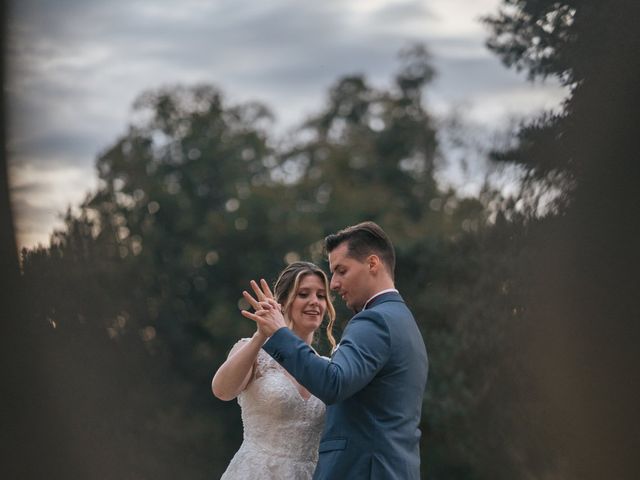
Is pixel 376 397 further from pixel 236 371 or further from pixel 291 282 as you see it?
pixel 291 282

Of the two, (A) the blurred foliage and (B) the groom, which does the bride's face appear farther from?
(A) the blurred foliage

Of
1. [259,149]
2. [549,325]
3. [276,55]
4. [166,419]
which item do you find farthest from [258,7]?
[549,325]

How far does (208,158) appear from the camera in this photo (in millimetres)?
21172

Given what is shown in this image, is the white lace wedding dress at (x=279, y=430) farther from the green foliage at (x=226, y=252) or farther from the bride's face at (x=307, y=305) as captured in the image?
the green foliage at (x=226, y=252)

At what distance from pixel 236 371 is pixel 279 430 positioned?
32cm

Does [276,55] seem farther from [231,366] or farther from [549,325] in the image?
[231,366]

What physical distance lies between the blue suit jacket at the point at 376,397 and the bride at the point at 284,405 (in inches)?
21.7

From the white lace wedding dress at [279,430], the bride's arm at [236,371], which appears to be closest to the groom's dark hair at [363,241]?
the bride's arm at [236,371]

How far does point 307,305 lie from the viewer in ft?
12.8

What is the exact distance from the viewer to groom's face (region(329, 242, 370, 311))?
3287 millimetres

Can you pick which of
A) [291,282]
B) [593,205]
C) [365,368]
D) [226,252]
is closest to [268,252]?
[226,252]

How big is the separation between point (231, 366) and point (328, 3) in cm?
1901

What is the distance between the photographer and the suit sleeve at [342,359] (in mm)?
2938

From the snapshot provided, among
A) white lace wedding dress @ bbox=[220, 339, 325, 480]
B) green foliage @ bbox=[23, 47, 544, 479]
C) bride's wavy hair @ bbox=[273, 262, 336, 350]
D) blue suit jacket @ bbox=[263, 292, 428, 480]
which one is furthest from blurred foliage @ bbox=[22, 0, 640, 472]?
blue suit jacket @ bbox=[263, 292, 428, 480]
